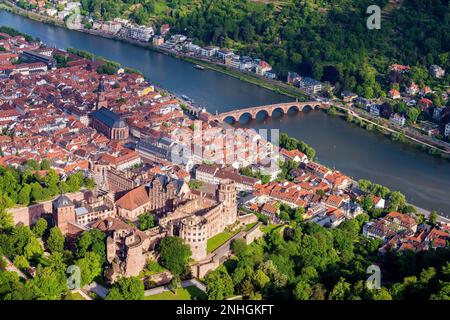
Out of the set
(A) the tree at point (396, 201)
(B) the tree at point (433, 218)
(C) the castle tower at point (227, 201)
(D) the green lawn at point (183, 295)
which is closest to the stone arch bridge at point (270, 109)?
(A) the tree at point (396, 201)

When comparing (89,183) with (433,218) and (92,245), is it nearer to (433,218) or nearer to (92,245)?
(92,245)

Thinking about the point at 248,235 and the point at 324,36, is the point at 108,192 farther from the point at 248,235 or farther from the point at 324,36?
the point at 324,36

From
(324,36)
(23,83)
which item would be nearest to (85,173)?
(23,83)

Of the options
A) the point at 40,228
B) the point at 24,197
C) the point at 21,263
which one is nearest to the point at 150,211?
the point at 40,228

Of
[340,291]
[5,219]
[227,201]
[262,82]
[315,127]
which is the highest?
[227,201]

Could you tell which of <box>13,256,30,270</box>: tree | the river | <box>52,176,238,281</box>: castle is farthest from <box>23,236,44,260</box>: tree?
the river

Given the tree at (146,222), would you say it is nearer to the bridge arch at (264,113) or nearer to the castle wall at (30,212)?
the castle wall at (30,212)

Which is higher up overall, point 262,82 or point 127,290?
point 127,290
